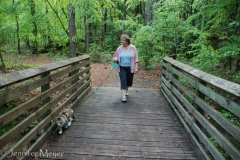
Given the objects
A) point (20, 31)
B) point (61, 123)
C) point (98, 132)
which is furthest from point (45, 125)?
point (20, 31)

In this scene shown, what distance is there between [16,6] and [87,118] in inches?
434

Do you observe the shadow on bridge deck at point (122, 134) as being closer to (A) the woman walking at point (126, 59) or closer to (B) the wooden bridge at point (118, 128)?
(B) the wooden bridge at point (118, 128)

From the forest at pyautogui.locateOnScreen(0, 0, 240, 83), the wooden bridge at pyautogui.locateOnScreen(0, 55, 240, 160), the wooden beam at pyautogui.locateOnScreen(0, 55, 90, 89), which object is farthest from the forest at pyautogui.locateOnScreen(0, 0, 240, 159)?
the wooden beam at pyautogui.locateOnScreen(0, 55, 90, 89)

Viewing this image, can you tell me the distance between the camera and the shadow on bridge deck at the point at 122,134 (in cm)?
330

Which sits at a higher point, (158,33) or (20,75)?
(158,33)

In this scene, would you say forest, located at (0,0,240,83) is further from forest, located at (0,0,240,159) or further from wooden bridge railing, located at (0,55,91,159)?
wooden bridge railing, located at (0,55,91,159)

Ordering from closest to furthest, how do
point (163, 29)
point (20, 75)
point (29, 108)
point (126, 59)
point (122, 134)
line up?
point (20, 75) < point (29, 108) < point (122, 134) < point (126, 59) < point (163, 29)

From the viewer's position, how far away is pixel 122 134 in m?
3.97

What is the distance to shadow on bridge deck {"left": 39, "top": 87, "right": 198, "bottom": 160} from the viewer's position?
330 cm

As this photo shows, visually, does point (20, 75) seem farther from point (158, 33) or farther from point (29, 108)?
point (158, 33)

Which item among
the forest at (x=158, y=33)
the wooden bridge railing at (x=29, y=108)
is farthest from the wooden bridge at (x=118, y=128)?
the forest at (x=158, y=33)

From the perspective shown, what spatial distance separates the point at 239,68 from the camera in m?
8.11

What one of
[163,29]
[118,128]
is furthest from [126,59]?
[163,29]

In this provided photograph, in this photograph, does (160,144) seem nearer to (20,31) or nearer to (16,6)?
(16,6)
